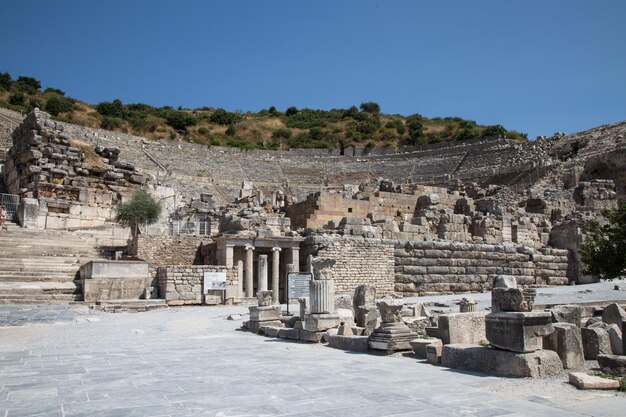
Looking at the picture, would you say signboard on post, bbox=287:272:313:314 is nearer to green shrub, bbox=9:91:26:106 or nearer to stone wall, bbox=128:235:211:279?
stone wall, bbox=128:235:211:279

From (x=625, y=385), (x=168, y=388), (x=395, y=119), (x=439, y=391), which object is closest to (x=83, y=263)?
(x=168, y=388)

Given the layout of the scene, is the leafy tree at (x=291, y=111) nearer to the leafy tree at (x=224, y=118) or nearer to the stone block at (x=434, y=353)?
the leafy tree at (x=224, y=118)

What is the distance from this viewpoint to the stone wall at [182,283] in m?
17.6

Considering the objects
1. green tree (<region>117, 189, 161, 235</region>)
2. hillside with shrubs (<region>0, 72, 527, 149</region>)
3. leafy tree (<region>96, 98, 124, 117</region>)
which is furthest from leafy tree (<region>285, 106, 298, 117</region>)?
green tree (<region>117, 189, 161, 235</region>)

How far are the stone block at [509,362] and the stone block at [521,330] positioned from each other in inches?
3.3

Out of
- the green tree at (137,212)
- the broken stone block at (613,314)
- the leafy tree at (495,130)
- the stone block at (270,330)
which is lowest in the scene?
the stone block at (270,330)

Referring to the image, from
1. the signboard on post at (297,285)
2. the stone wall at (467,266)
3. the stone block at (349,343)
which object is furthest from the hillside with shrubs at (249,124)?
the stone block at (349,343)

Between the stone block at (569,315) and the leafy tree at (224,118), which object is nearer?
the stone block at (569,315)

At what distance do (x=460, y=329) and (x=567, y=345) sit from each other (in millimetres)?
1927

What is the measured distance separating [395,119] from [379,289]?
73.0 metres

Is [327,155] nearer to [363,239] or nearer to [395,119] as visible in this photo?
[395,119]

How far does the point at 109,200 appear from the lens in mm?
26781

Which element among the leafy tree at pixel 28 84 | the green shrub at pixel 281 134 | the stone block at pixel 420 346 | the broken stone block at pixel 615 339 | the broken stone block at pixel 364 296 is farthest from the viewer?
the green shrub at pixel 281 134

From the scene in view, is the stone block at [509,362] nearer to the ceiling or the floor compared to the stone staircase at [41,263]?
nearer to the floor
